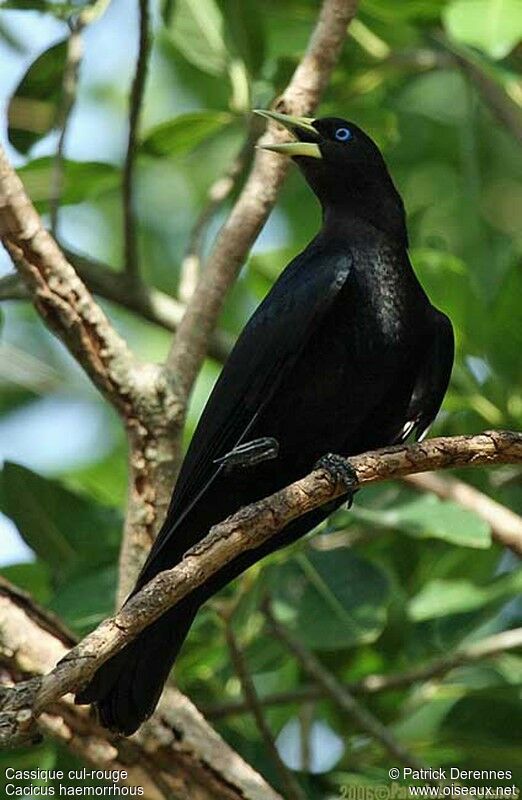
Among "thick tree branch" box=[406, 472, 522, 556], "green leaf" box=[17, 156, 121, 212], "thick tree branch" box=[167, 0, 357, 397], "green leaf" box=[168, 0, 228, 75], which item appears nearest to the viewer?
"thick tree branch" box=[167, 0, 357, 397]

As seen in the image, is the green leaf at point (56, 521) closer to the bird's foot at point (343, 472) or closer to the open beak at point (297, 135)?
the bird's foot at point (343, 472)

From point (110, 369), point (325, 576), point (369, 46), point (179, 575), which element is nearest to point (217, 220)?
point (369, 46)

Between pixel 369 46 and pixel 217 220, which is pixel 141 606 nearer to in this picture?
pixel 369 46

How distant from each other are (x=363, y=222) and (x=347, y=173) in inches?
13.8

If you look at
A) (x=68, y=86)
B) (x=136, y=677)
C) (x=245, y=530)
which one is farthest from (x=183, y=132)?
(x=245, y=530)

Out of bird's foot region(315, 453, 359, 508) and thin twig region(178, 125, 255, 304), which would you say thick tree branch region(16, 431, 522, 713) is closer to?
bird's foot region(315, 453, 359, 508)

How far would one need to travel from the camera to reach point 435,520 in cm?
545

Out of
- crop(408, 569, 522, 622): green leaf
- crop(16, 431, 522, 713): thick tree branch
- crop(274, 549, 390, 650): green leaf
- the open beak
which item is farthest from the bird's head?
crop(16, 431, 522, 713): thick tree branch

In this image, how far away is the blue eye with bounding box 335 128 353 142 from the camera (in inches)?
228

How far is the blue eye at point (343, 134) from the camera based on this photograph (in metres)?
5.80

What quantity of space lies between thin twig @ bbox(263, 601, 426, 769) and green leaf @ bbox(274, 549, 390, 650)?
5 cm

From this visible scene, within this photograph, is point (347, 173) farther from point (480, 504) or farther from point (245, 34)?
point (480, 504)

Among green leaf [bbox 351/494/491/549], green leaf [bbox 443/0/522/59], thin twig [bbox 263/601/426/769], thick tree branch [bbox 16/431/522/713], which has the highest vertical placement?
green leaf [bbox 443/0/522/59]

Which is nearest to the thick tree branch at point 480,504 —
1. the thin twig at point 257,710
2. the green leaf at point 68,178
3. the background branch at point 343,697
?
the background branch at point 343,697
